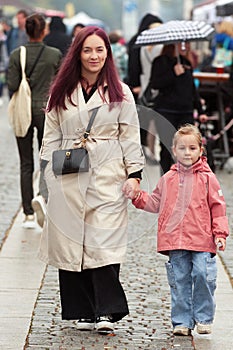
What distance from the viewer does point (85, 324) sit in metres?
6.51

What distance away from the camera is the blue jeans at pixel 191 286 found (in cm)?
626

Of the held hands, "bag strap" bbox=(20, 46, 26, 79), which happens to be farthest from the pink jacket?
the held hands

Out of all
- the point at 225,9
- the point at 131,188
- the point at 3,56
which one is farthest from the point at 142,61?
the point at 3,56

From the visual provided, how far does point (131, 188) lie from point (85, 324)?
906 millimetres

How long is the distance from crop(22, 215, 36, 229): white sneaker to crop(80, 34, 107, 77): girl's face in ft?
13.2

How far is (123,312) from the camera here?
252 inches

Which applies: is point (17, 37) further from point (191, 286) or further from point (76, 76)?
point (191, 286)

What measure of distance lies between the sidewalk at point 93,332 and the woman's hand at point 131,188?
850mm

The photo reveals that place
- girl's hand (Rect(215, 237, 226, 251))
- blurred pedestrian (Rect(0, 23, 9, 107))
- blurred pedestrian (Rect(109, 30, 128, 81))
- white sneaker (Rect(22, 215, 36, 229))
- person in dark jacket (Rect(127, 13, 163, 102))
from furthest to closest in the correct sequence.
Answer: blurred pedestrian (Rect(0, 23, 9, 107))
blurred pedestrian (Rect(109, 30, 128, 81))
person in dark jacket (Rect(127, 13, 163, 102))
white sneaker (Rect(22, 215, 36, 229))
girl's hand (Rect(215, 237, 226, 251))

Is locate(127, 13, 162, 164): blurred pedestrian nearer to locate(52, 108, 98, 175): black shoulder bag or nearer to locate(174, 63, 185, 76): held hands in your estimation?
locate(174, 63, 185, 76): held hands

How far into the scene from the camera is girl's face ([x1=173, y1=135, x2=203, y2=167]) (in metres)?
6.27

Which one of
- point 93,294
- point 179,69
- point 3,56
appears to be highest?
point 179,69

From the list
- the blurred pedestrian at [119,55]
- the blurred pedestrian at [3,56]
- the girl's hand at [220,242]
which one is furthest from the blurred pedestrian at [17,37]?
the girl's hand at [220,242]

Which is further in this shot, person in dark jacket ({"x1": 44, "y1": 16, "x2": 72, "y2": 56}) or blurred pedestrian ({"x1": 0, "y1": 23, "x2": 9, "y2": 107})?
blurred pedestrian ({"x1": 0, "y1": 23, "x2": 9, "y2": 107})
